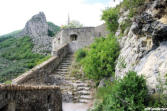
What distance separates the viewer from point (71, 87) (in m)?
7.80

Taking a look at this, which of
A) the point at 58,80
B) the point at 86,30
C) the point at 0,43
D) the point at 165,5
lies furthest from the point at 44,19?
the point at 165,5

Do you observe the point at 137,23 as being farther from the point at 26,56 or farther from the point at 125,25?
the point at 26,56

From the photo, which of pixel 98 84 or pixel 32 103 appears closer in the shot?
pixel 32 103

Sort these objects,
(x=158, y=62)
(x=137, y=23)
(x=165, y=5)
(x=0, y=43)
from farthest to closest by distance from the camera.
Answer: (x=0, y=43)
(x=137, y=23)
(x=165, y=5)
(x=158, y=62)

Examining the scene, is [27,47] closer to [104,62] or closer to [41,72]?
[41,72]

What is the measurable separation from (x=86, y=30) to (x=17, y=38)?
1898 centimetres

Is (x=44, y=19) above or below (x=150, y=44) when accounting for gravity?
above

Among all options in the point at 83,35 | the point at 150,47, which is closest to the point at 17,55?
the point at 83,35

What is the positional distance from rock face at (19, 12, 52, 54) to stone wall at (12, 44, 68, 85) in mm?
12871

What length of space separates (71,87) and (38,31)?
811 inches

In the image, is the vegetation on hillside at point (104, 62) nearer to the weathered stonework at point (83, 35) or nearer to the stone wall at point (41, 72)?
the stone wall at point (41, 72)

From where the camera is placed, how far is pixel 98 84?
24.9 ft

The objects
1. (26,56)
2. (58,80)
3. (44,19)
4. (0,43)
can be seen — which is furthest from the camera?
(44,19)

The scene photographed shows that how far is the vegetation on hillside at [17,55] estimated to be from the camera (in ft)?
53.3
